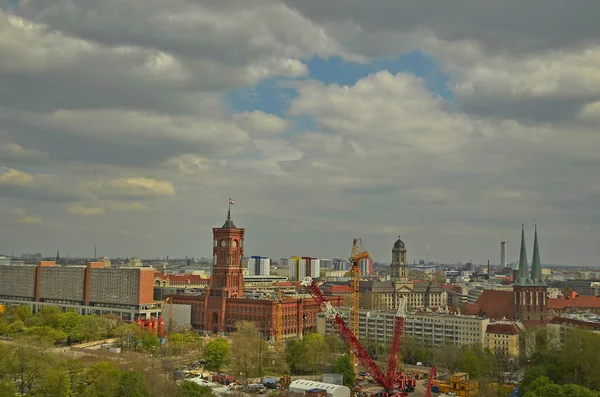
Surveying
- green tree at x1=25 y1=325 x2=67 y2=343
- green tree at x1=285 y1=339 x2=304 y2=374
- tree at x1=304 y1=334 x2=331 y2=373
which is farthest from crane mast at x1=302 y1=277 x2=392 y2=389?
green tree at x1=25 y1=325 x2=67 y2=343

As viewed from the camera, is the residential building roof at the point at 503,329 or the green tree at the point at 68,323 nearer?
the residential building roof at the point at 503,329

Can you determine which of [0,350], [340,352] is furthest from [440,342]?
[0,350]

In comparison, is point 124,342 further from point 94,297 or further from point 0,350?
point 94,297

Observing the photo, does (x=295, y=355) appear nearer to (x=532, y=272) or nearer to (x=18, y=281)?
(x=532, y=272)

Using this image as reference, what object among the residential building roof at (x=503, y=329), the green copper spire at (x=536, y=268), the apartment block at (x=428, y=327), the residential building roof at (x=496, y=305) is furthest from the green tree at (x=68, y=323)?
the green copper spire at (x=536, y=268)

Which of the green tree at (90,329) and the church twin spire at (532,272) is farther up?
the church twin spire at (532,272)

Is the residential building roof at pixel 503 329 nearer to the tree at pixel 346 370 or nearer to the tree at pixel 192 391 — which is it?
the tree at pixel 346 370
